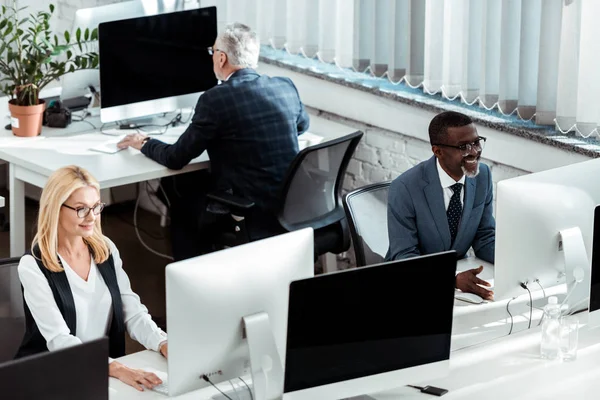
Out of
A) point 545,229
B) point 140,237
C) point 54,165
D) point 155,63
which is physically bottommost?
point 140,237

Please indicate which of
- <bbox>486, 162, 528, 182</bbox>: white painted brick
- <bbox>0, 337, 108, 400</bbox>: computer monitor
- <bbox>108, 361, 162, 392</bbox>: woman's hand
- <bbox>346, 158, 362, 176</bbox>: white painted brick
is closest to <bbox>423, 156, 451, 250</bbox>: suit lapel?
<bbox>486, 162, 528, 182</bbox>: white painted brick

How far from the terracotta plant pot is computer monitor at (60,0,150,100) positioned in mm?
318

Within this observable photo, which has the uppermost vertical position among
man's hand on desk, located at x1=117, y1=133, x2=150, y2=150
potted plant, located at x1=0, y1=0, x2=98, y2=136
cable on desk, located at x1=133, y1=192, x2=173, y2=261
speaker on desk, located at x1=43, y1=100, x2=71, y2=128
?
potted plant, located at x1=0, y1=0, x2=98, y2=136

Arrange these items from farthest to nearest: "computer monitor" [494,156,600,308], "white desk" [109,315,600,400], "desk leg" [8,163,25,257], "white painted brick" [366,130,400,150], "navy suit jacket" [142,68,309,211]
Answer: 1. "white painted brick" [366,130,400,150]
2. "desk leg" [8,163,25,257]
3. "navy suit jacket" [142,68,309,211]
4. "computer monitor" [494,156,600,308]
5. "white desk" [109,315,600,400]

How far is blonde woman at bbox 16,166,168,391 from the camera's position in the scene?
273cm

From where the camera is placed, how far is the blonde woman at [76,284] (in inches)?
108

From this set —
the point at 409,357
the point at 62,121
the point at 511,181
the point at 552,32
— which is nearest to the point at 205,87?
the point at 62,121

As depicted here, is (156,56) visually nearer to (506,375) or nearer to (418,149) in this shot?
(418,149)

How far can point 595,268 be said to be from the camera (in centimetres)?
275

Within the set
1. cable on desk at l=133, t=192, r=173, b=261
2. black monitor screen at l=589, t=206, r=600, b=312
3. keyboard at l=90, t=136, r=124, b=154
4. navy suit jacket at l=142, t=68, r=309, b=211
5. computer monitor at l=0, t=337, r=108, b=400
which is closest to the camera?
computer monitor at l=0, t=337, r=108, b=400

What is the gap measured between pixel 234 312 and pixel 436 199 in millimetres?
1107

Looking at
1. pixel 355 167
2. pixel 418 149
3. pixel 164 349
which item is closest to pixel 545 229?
pixel 164 349

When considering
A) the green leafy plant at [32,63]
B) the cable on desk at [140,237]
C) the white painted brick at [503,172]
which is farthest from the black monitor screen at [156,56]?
the white painted brick at [503,172]

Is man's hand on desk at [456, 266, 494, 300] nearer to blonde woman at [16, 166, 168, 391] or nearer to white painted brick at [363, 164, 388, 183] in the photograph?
blonde woman at [16, 166, 168, 391]
